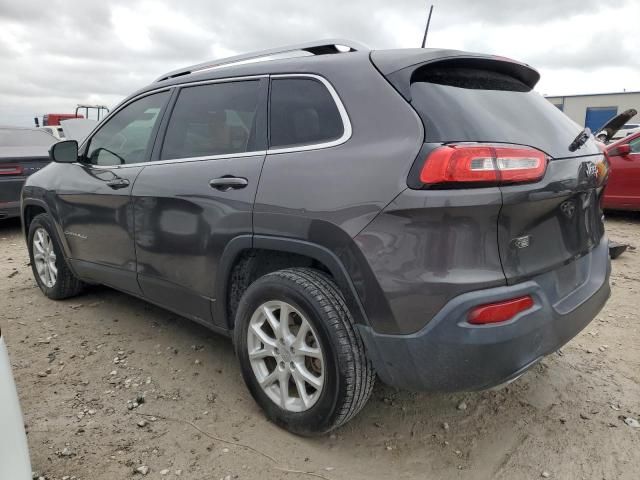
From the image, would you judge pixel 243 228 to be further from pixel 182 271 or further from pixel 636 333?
pixel 636 333

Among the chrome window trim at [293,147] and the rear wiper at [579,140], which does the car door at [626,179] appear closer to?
the rear wiper at [579,140]

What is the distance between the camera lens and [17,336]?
3682 mm

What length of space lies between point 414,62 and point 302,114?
58 centimetres

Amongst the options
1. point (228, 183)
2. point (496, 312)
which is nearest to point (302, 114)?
point (228, 183)

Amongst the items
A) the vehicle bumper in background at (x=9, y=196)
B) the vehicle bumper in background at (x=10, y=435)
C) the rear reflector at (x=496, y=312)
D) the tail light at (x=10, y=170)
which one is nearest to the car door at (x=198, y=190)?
the rear reflector at (x=496, y=312)

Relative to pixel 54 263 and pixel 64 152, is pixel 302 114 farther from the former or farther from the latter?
pixel 54 263

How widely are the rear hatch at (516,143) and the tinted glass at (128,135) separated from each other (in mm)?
1670

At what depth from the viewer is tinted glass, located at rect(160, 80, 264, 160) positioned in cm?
268

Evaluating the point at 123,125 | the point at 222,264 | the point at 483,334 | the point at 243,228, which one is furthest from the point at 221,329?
the point at 123,125

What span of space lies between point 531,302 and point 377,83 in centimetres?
109

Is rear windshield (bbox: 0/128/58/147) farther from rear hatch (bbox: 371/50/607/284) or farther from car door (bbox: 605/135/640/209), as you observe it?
car door (bbox: 605/135/640/209)

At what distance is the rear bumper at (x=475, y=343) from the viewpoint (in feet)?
6.27

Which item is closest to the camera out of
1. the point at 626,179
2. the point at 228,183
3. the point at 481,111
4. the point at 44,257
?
the point at 481,111

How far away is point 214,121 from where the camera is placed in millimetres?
2885
